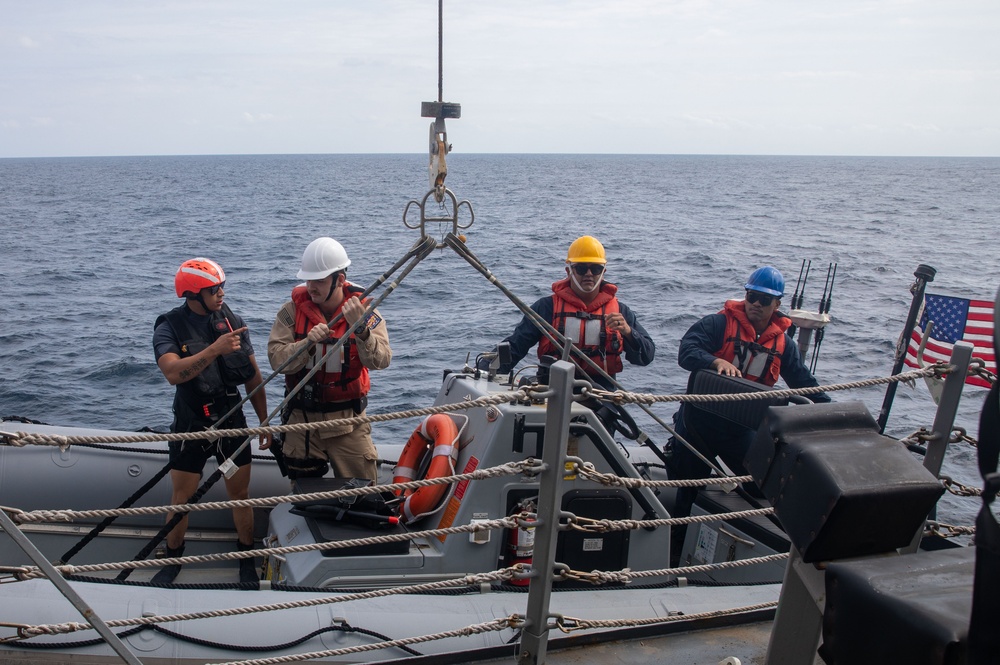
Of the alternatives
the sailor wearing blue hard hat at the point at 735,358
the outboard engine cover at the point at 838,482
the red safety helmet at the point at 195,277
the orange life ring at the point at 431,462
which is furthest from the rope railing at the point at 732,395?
the red safety helmet at the point at 195,277

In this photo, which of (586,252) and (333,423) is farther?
(586,252)

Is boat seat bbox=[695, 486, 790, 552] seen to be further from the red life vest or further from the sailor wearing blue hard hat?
the red life vest

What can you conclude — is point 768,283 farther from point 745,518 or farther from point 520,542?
point 520,542

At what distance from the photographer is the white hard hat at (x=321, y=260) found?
4.42 metres

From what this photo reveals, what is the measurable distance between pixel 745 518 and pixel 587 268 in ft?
5.38

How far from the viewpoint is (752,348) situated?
5102 millimetres

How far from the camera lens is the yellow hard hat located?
5090mm

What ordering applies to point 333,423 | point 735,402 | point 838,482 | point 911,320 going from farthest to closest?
point 911,320, point 735,402, point 333,423, point 838,482

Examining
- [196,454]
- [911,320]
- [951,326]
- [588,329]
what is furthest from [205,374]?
[951,326]

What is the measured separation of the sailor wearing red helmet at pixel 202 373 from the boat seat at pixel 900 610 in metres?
3.43

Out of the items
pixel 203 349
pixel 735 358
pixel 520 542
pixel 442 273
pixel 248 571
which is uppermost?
pixel 203 349

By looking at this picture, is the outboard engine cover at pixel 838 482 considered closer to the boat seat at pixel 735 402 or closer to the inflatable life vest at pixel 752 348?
the boat seat at pixel 735 402

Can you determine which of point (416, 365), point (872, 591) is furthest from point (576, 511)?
point (416, 365)

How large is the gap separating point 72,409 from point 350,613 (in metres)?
8.18
